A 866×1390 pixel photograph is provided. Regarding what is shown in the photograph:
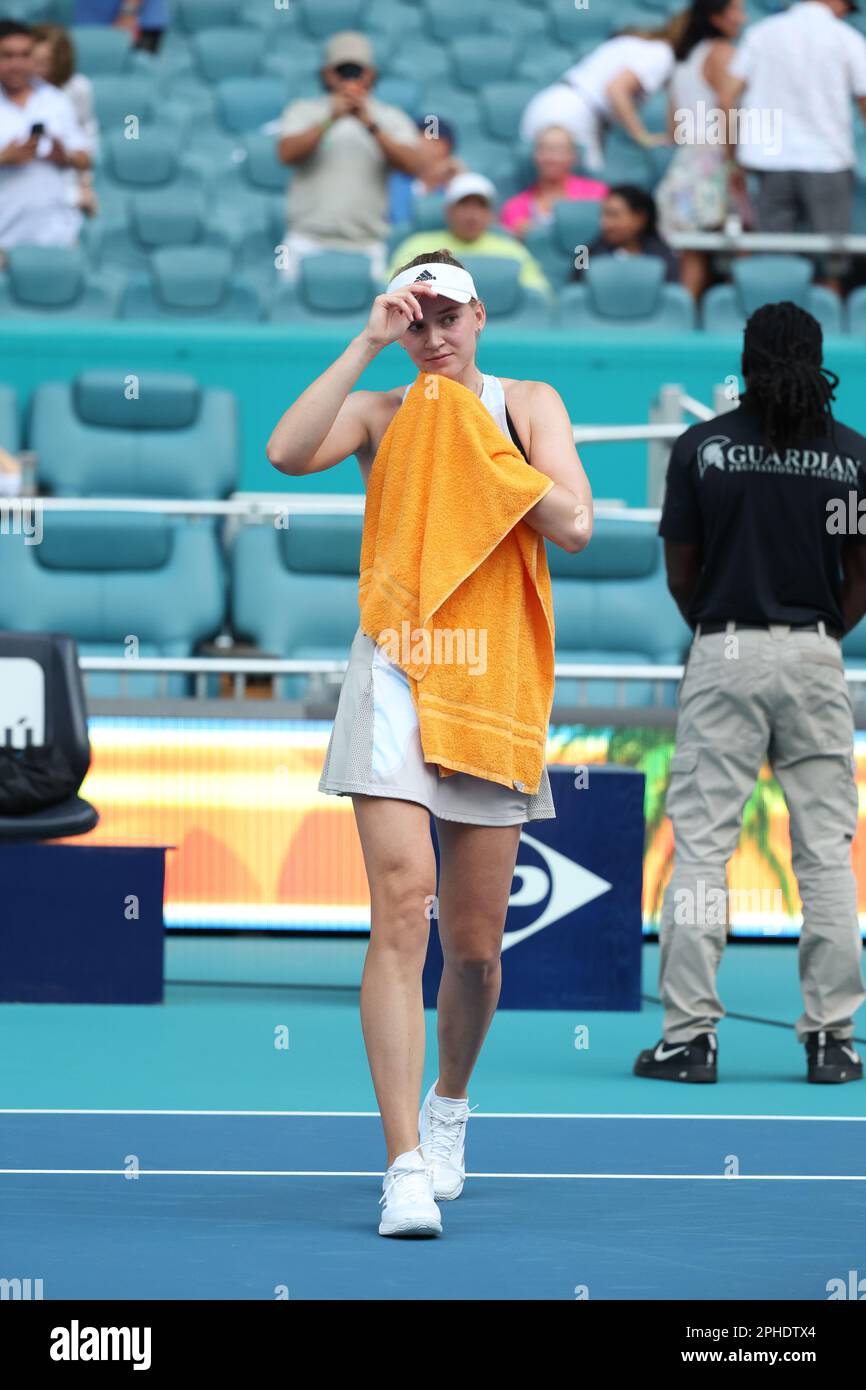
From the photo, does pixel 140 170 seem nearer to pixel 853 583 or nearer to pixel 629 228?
pixel 629 228

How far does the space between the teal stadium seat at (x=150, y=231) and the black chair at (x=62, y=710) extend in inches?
269

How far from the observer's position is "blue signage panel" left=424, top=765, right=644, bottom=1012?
7.33m

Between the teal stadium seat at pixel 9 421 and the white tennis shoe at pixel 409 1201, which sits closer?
the white tennis shoe at pixel 409 1201

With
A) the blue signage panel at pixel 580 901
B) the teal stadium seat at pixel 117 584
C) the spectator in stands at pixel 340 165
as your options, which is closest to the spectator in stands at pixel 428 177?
the spectator in stands at pixel 340 165

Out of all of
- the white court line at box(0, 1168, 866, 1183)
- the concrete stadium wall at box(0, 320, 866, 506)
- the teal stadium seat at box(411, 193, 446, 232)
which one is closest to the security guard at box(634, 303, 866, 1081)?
the white court line at box(0, 1168, 866, 1183)

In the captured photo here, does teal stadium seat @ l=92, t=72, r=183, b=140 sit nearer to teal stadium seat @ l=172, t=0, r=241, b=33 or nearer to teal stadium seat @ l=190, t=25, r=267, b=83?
teal stadium seat @ l=190, t=25, r=267, b=83

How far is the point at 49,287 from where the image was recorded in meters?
13.3

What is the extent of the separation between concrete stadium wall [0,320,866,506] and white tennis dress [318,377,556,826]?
8.32 m

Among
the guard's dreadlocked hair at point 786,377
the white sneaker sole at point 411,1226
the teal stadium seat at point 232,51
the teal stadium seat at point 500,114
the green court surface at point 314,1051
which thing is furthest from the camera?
the teal stadium seat at point 232,51

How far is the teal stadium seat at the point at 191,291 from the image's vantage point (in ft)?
44.1

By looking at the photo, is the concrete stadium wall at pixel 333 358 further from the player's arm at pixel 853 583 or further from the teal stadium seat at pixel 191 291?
the player's arm at pixel 853 583

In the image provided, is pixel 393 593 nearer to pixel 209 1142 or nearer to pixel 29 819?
pixel 209 1142

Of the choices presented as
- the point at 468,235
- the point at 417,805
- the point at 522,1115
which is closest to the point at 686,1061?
the point at 522,1115

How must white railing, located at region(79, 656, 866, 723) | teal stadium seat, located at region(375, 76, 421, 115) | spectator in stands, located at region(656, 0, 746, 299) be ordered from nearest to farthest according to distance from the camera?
white railing, located at region(79, 656, 866, 723)
spectator in stands, located at region(656, 0, 746, 299)
teal stadium seat, located at region(375, 76, 421, 115)
